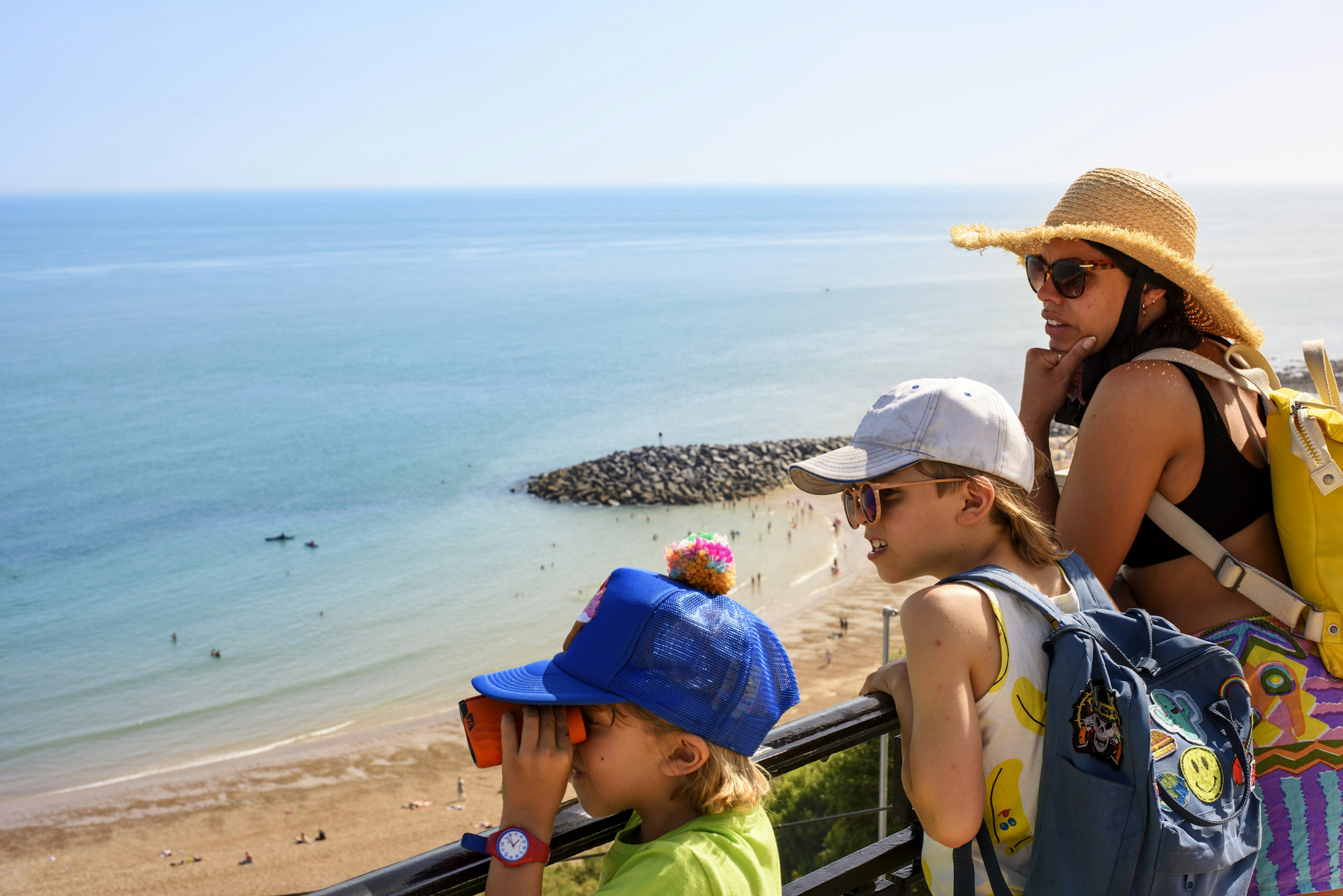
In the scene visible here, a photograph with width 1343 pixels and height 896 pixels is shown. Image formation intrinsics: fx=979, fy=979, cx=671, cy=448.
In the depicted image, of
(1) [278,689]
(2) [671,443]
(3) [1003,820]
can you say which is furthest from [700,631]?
(2) [671,443]

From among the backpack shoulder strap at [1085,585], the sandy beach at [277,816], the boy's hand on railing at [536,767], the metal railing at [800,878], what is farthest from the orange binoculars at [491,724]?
the sandy beach at [277,816]

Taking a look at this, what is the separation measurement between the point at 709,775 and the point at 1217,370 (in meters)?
1.66

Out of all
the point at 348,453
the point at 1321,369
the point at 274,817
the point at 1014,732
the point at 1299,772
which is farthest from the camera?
the point at 348,453

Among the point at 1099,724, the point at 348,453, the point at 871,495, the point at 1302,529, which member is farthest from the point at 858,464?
the point at 348,453

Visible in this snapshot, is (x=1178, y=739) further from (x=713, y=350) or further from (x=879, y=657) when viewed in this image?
(x=713, y=350)

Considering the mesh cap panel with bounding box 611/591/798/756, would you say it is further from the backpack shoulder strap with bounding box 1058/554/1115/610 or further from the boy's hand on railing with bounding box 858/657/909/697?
the backpack shoulder strap with bounding box 1058/554/1115/610

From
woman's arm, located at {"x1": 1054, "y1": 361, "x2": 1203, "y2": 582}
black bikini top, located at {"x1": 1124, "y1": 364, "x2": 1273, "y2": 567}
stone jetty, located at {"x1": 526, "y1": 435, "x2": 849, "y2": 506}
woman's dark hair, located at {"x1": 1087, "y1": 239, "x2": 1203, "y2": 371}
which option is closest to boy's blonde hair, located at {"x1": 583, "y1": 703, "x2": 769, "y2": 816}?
woman's arm, located at {"x1": 1054, "y1": 361, "x2": 1203, "y2": 582}

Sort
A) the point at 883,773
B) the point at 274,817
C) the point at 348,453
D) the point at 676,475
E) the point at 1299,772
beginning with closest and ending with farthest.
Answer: the point at 1299,772 < the point at 883,773 < the point at 274,817 < the point at 676,475 < the point at 348,453

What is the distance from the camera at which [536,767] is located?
178cm

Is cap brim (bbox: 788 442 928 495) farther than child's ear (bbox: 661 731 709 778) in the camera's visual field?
Yes

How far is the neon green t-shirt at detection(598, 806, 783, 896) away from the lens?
1.73m

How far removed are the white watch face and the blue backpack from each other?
910 millimetres

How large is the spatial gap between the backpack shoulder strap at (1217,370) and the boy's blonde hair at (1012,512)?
72cm

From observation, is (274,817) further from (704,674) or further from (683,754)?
(704,674)
